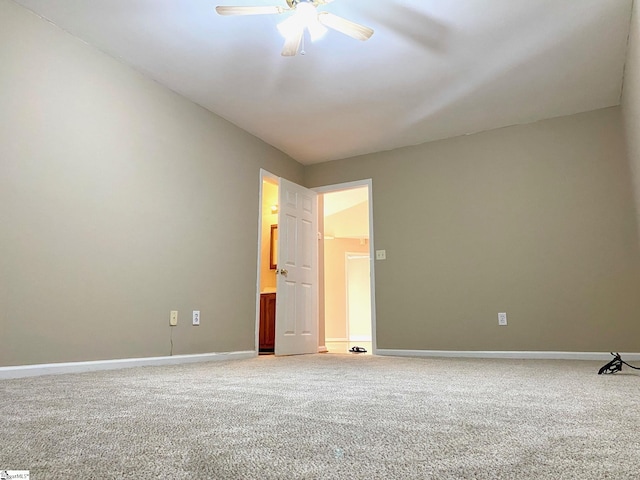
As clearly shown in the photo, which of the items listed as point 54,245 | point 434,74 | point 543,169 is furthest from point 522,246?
point 54,245

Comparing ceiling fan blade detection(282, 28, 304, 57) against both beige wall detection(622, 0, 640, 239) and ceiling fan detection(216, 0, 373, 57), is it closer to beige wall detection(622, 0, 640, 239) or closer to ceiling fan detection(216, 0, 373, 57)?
ceiling fan detection(216, 0, 373, 57)

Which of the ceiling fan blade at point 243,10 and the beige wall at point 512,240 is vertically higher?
the ceiling fan blade at point 243,10

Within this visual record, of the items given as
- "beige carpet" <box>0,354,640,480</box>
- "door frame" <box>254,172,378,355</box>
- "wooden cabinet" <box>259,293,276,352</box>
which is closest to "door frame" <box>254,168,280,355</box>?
"door frame" <box>254,172,378,355</box>

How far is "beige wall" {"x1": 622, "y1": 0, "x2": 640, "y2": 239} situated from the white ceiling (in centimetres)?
12

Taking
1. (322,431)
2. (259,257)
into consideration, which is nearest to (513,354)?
(259,257)

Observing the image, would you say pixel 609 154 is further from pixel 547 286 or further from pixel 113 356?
pixel 113 356

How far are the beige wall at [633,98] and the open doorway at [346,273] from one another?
539cm

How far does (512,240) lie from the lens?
435 centimetres

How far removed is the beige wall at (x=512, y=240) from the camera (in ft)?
12.9

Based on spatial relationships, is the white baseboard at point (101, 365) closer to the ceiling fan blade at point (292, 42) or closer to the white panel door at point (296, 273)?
the white panel door at point (296, 273)

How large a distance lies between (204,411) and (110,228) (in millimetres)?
2237

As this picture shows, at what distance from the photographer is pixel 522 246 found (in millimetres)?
4297

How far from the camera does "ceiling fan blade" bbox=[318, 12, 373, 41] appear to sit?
2531 mm

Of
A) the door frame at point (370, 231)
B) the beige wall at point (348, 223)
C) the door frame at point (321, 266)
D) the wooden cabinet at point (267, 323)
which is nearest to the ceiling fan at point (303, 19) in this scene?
the door frame at point (321, 266)
